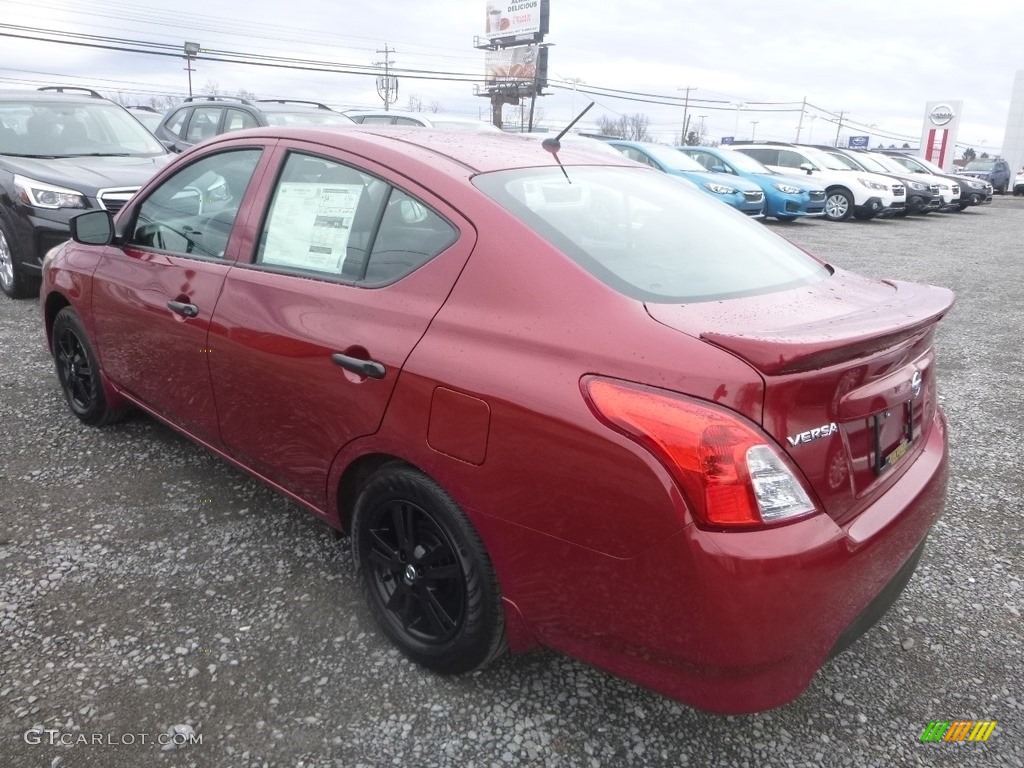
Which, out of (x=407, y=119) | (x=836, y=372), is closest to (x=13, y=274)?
(x=836, y=372)

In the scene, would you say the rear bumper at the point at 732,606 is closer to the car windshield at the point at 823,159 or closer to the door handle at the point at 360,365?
the door handle at the point at 360,365

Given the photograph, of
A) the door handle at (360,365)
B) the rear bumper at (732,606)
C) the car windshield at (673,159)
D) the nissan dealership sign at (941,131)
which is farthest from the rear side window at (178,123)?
the nissan dealership sign at (941,131)

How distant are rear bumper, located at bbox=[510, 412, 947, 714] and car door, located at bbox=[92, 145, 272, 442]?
176 centimetres

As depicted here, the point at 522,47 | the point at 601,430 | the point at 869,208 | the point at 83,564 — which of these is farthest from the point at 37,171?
the point at 522,47

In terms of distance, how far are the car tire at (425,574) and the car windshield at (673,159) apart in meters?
13.4

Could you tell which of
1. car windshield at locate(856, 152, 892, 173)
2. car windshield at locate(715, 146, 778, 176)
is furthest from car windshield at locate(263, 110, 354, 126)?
car windshield at locate(856, 152, 892, 173)

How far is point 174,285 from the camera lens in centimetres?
304

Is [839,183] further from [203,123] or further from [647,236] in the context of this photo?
[647,236]

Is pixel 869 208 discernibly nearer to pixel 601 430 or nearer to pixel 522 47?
pixel 601 430

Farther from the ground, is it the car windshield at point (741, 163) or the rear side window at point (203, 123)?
the rear side window at point (203, 123)

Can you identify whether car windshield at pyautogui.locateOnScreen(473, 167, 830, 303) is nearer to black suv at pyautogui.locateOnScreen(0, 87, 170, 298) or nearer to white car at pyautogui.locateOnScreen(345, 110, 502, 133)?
black suv at pyautogui.locateOnScreen(0, 87, 170, 298)

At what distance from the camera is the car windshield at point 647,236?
2.09 metres

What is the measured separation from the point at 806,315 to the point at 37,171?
6.60 metres

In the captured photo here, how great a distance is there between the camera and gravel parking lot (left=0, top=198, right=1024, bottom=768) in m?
2.09
